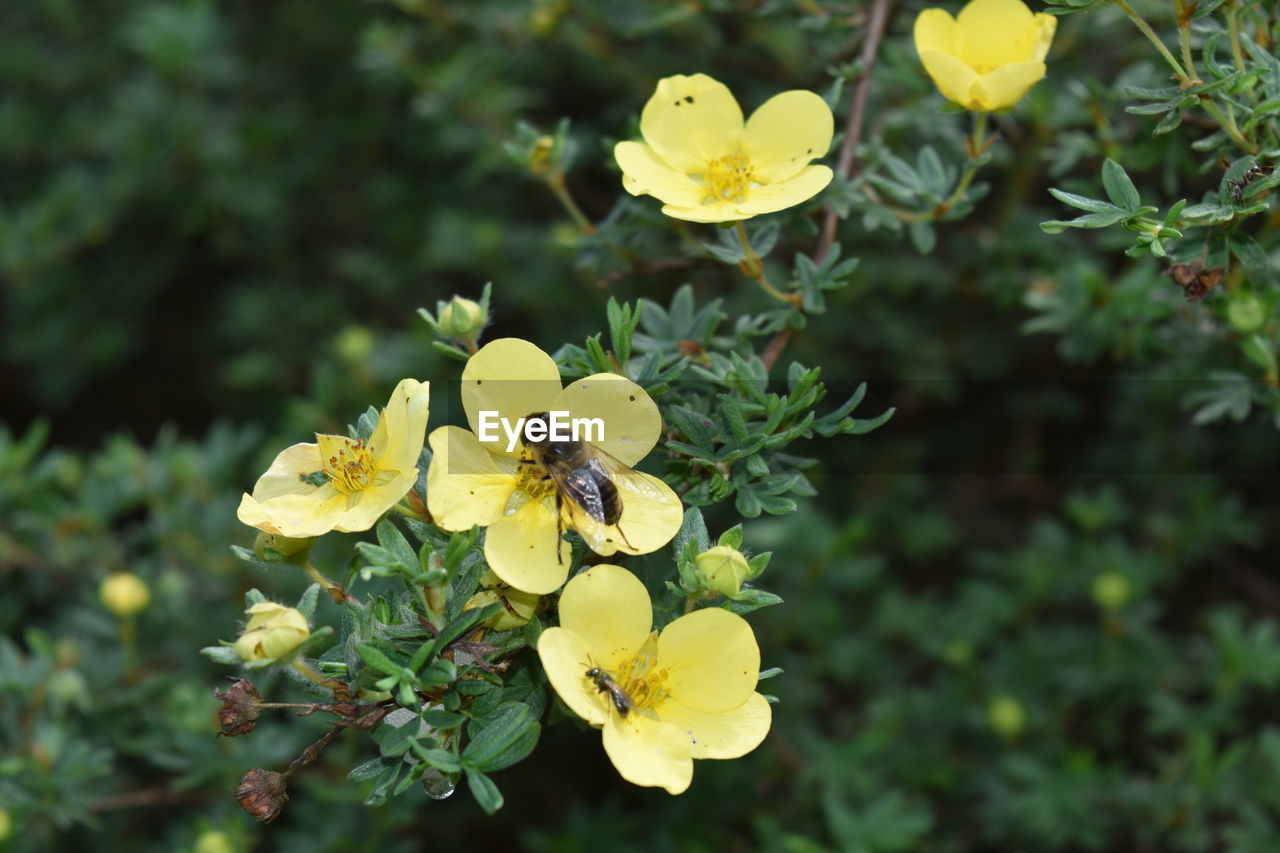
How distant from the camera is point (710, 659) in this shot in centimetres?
152

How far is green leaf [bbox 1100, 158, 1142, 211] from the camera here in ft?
5.37

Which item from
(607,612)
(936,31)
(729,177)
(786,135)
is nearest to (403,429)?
(607,612)

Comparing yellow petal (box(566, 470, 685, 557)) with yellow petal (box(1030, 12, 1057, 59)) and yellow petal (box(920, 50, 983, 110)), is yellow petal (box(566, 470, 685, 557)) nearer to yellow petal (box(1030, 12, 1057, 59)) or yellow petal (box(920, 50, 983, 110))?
yellow petal (box(920, 50, 983, 110))

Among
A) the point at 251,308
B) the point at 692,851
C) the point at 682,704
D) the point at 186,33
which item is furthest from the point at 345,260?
the point at 682,704

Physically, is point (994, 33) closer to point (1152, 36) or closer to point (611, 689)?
point (1152, 36)

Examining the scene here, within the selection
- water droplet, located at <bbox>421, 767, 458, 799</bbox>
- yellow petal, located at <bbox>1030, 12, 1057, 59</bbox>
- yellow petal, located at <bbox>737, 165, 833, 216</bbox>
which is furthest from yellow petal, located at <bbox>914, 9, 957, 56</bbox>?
water droplet, located at <bbox>421, 767, 458, 799</bbox>

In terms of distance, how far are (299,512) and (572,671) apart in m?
0.45

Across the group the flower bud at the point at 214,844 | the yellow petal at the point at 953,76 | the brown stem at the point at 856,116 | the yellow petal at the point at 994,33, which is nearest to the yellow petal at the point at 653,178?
the brown stem at the point at 856,116

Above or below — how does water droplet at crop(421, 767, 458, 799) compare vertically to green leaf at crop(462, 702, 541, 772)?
below

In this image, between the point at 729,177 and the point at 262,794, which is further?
the point at 729,177

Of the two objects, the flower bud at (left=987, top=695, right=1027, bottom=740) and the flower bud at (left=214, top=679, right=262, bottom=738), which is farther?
the flower bud at (left=987, top=695, right=1027, bottom=740)

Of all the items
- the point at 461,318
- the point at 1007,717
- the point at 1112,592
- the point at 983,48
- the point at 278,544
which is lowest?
the point at 1007,717

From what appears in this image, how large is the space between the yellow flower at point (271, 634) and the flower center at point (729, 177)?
2.92 feet

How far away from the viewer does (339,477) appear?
1.60 metres
